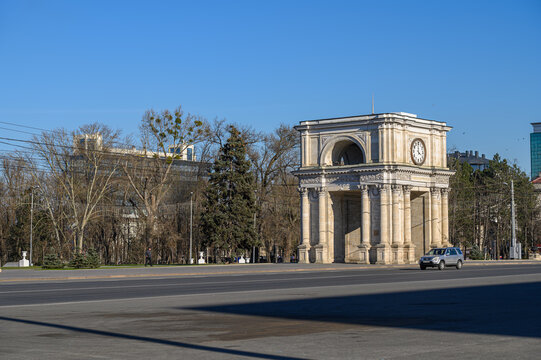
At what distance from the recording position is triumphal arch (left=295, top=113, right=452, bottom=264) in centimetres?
6384

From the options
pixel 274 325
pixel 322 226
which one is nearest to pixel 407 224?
pixel 322 226

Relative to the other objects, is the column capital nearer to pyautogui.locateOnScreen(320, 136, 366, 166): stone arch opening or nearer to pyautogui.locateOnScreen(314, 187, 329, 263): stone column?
pyautogui.locateOnScreen(320, 136, 366, 166): stone arch opening

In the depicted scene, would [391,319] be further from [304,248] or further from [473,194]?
[473,194]

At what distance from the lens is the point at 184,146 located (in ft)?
268

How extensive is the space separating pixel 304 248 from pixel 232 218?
11396 millimetres

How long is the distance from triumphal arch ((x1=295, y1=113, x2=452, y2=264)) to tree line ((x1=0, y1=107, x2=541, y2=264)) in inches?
454

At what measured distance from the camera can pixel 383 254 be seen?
6328 centimetres

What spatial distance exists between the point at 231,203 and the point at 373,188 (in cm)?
1825

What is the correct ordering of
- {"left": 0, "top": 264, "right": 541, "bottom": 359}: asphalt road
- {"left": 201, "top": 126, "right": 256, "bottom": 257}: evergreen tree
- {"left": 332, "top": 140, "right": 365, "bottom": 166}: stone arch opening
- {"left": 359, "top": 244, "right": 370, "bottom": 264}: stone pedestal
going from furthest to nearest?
{"left": 201, "top": 126, "right": 256, "bottom": 257}: evergreen tree
{"left": 332, "top": 140, "right": 365, "bottom": 166}: stone arch opening
{"left": 359, "top": 244, "right": 370, "bottom": 264}: stone pedestal
{"left": 0, "top": 264, "right": 541, "bottom": 359}: asphalt road

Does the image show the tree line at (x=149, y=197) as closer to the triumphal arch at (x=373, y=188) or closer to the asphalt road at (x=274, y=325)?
the triumphal arch at (x=373, y=188)

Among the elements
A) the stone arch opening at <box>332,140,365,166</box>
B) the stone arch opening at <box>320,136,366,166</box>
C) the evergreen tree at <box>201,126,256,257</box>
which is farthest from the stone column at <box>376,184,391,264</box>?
the evergreen tree at <box>201,126,256,257</box>

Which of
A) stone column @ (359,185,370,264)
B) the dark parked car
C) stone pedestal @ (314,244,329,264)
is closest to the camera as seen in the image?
the dark parked car

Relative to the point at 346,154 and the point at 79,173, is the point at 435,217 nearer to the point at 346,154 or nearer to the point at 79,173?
the point at 346,154


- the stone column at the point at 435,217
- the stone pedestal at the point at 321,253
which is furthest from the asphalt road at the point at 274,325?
the stone column at the point at 435,217
